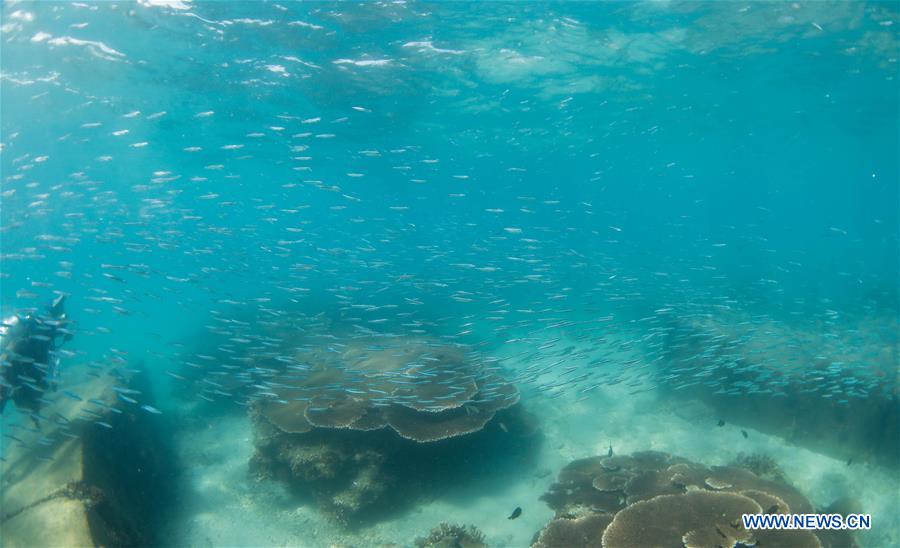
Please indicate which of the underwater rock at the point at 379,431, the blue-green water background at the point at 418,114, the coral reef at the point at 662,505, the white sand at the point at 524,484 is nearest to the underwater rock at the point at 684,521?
the coral reef at the point at 662,505

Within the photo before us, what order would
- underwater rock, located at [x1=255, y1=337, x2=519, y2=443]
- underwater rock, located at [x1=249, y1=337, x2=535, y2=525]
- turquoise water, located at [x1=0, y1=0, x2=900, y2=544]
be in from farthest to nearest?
turquoise water, located at [x1=0, y1=0, x2=900, y2=544] < underwater rock, located at [x1=255, y1=337, x2=519, y2=443] < underwater rock, located at [x1=249, y1=337, x2=535, y2=525]

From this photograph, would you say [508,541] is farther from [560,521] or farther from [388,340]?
[388,340]

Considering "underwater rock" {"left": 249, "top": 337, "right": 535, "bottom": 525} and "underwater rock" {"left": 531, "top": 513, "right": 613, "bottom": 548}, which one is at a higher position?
"underwater rock" {"left": 531, "top": 513, "right": 613, "bottom": 548}

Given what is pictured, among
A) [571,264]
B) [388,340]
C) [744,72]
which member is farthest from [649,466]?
[744,72]

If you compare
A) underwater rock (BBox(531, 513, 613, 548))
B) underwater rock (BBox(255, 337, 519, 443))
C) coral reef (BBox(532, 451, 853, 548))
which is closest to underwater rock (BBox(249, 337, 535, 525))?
underwater rock (BBox(255, 337, 519, 443))

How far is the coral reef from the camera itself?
6.38 metres

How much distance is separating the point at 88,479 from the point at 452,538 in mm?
6337

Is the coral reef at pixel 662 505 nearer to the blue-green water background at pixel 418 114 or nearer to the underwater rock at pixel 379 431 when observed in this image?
the underwater rock at pixel 379 431

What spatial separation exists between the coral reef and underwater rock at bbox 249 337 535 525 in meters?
1.99

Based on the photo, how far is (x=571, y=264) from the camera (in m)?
30.7

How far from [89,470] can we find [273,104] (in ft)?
65.0

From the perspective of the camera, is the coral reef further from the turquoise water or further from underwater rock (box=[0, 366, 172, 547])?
underwater rock (box=[0, 366, 172, 547])

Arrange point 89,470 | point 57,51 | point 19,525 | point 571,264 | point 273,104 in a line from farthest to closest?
1. point 571,264
2. point 273,104
3. point 57,51
4. point 89,470
5. point 19,525

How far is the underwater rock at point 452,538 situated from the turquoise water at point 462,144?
1.51 ft
